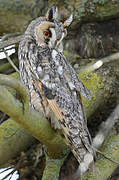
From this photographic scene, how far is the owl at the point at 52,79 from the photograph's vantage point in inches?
66.7

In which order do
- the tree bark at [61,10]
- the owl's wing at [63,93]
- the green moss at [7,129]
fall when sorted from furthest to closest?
1. the tree bark at [61,10]
2. the green moss at [7,129]
3. the owl's wing at [63,93]

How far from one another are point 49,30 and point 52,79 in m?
0.34

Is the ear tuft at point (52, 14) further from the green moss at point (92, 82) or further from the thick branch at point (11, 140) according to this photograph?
the thick branch at point (11, 140)

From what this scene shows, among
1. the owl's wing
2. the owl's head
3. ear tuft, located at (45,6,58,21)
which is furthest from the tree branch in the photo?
ear tuft, located at (45,6,58,21)

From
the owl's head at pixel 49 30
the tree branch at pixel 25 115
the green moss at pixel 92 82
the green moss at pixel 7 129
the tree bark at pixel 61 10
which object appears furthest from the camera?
the tree bark at pixel 61 10

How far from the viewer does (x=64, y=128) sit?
166 cm

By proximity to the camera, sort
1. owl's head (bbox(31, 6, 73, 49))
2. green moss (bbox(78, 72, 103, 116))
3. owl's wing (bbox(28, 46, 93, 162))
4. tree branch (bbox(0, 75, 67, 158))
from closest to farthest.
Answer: tree branch (bbox(0, 75, 67, 158)), owl's wing (bbox(28, 46, 93, 162)), owl's head (bbox(31, 6, 73, 49)), green moss (bbox(78, 72, 103, 116))

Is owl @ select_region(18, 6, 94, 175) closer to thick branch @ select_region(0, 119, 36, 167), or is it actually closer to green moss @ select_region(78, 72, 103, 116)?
thick branch @ select_region(0, 119, 36, 167)

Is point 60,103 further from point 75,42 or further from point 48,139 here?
point 75,42

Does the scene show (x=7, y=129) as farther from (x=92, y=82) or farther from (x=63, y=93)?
(x=92, y=82)

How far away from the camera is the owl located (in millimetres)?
1695

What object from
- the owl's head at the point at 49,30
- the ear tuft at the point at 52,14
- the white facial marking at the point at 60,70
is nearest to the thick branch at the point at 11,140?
the white facial marking at the point at 60,70

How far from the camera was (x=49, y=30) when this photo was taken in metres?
1.83

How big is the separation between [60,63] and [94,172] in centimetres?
76
